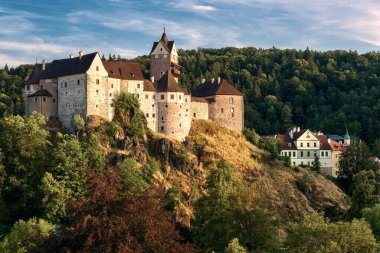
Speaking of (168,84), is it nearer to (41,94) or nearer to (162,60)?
(162,60)

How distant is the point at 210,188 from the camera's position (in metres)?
74.4

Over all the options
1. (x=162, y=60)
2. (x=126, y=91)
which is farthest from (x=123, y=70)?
(x=162, y=60)

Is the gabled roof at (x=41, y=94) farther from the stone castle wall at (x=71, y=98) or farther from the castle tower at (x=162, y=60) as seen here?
the castle tower at (x=162, y=60)

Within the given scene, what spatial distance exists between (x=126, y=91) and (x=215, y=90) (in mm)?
16641

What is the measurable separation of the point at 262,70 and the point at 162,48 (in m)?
94.2

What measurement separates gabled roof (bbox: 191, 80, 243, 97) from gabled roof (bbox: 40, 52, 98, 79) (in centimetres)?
2079

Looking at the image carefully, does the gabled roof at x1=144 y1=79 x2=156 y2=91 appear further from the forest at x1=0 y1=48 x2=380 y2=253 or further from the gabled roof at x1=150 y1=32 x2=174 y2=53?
the gabled roof at x1=150 y1=32 x2=174 y2=53

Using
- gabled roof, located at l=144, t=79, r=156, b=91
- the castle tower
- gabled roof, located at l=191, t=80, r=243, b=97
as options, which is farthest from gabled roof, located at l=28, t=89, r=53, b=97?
gabled roof, located at l=191, t=80, r=243, b=97

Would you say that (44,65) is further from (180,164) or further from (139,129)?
(180,164)

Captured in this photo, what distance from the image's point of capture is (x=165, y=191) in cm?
8106

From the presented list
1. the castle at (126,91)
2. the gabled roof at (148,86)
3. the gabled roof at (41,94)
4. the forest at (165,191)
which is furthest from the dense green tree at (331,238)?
the gabled roof at (41,94)

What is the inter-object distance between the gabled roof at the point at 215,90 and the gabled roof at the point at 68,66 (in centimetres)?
2079

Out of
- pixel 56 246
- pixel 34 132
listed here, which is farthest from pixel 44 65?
pixel 56 246

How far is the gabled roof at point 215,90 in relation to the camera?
99.3m
